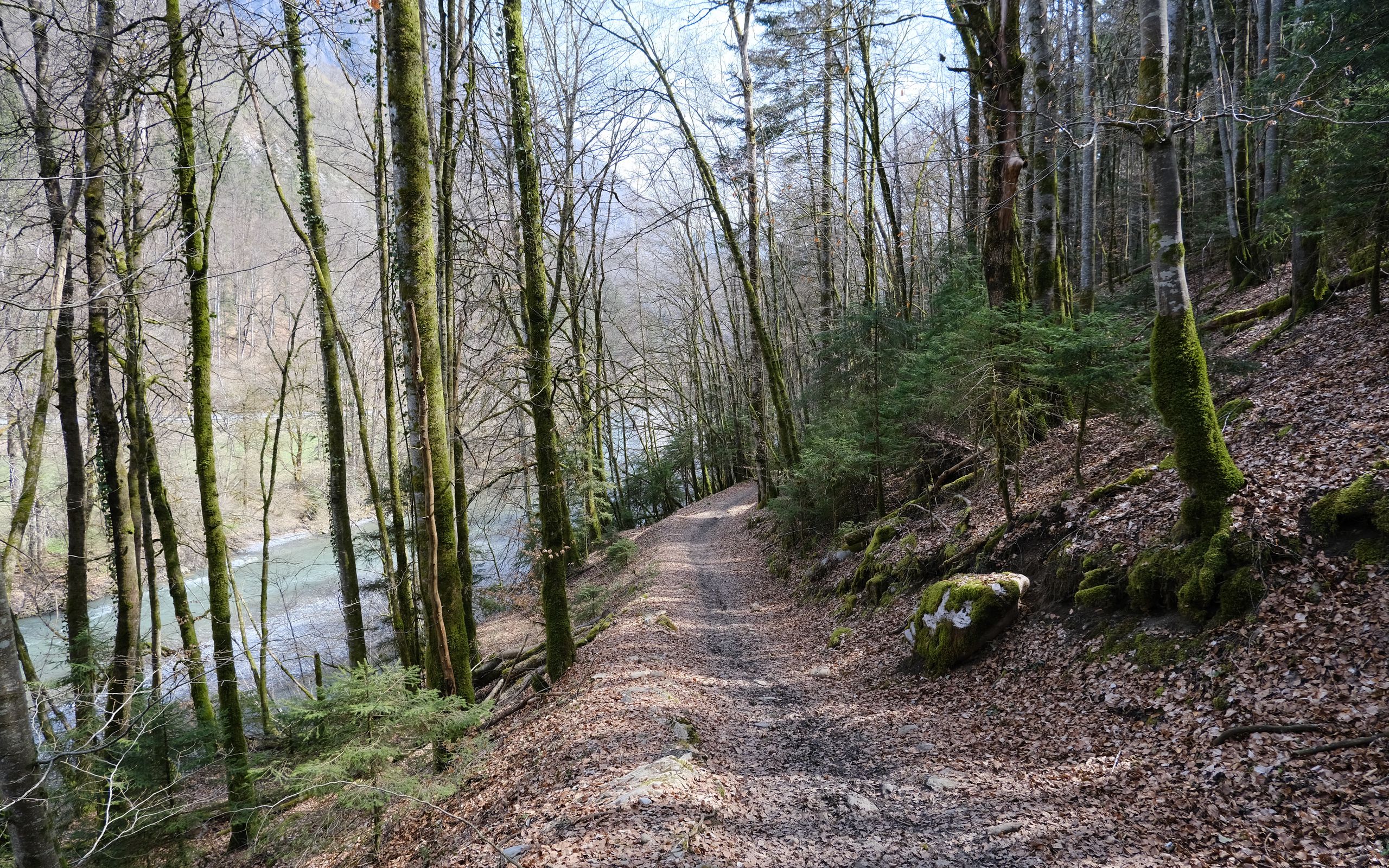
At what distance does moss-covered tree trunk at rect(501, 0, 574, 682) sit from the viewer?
7160 mm

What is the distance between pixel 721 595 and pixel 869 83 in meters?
11.7

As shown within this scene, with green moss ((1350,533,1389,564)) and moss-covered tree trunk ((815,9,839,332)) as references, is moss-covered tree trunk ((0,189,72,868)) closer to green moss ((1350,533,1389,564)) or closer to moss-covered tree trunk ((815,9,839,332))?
green moss ((1350,533,1389,564))

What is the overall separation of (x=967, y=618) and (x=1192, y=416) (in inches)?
111

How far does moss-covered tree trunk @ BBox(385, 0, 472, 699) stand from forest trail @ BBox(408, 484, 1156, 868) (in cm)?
179

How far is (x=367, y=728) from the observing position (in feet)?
16.4

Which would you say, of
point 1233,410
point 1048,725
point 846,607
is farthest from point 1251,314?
point 1048,725

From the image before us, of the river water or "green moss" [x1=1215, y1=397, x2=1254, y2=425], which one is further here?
the river water

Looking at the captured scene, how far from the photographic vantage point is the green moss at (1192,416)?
5297mm

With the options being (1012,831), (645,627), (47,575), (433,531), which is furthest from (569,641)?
(47,575)

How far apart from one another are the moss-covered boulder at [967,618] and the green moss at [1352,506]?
2.54m

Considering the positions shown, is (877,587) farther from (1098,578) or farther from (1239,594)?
(1239,594)

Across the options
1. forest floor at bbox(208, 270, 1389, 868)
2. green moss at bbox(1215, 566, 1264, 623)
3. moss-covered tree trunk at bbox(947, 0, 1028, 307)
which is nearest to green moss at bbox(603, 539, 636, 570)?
forest floor at bbox(208, 270, 1389, 868)

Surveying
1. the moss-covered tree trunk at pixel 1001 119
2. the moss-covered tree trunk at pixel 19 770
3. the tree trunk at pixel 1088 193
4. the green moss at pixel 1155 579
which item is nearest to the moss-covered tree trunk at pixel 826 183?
the tree trunk at pixel 1088 193

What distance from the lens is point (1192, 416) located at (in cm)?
539
